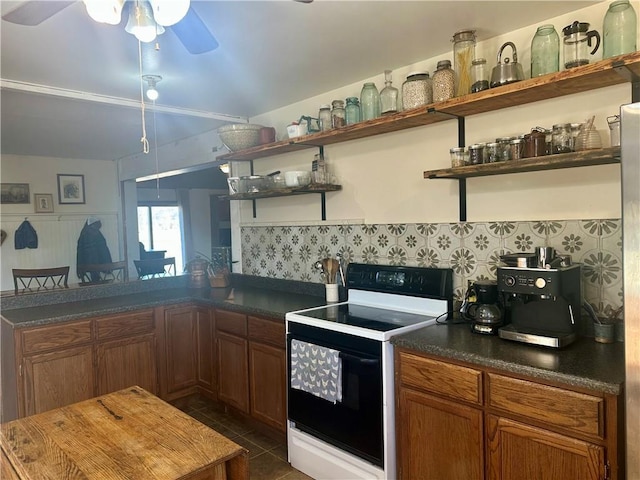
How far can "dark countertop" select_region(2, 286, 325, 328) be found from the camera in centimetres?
282

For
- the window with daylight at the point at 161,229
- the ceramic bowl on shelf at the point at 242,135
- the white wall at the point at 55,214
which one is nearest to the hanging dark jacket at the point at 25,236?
the white wall at the point at 55,214

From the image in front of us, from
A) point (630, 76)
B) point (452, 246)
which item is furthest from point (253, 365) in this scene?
point (630, 76)

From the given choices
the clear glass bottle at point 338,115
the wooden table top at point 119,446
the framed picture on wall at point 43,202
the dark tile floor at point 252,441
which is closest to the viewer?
the wooden table top at point 119,446

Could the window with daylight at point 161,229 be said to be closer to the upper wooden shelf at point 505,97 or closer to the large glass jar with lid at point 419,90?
the upper wooden shelf at point 505,97

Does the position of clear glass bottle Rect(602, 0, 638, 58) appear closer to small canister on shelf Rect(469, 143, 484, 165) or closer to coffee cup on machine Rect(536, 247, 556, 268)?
small canister on shelf Rect(469, 143, 484, 165)

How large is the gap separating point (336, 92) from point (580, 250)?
1858 mm

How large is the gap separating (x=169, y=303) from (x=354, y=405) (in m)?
1.70

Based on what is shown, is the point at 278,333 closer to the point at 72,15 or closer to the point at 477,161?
the point at 477,161

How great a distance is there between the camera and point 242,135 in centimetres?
344

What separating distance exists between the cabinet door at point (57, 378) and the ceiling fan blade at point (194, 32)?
210 cm

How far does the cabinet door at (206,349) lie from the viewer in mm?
3334

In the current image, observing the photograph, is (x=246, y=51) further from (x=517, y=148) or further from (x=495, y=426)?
(x=495, y=426)

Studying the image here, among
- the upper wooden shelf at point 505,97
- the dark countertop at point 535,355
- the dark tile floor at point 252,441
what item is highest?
the upper wooden shelf at point 505,97

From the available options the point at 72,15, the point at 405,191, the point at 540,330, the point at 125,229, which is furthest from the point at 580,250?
the point at 125,229
